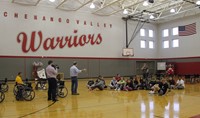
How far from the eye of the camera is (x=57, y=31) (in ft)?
68.1

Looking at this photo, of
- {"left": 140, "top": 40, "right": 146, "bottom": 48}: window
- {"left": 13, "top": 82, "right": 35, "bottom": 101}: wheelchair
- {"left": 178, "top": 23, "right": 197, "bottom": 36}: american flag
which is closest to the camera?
{"left": 13, "top": 82, "right": 35, "bottom": 101}: wheelchair

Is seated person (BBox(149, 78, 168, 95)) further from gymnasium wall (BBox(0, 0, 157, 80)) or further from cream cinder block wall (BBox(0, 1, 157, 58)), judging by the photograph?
cream cinder block wall (BBox(0, 1, 157, 58))

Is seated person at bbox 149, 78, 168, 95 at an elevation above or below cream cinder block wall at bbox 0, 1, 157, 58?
below

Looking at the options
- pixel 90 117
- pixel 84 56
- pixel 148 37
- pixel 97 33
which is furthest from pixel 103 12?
pixel 90 117

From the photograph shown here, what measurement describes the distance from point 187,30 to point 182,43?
1.60 metres

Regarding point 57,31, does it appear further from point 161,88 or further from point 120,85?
point 161,88

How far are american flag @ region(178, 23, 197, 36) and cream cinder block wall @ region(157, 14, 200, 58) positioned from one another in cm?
34

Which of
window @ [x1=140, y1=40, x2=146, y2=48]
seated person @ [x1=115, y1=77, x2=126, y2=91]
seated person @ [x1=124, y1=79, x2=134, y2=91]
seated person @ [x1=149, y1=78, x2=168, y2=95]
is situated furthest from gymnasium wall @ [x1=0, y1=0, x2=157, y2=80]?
seated person @ [x1=149, y1=78, x2=168, y2=95]

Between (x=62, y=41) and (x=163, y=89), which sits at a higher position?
(x=62, y=41)

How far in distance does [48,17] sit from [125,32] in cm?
932

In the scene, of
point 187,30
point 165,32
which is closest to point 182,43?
point 187,30

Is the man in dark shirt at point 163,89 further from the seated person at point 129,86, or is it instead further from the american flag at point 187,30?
the american flag at point 187,30

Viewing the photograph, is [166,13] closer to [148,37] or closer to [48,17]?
[148,37]

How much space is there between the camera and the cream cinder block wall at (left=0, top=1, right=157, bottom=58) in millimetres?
18453
